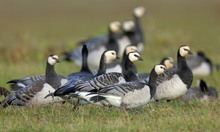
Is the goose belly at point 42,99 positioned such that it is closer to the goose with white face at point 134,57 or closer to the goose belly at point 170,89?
the goose with white face at point 134,57

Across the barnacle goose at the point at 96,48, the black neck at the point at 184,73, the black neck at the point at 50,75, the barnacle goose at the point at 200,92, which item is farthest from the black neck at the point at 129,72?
the barnacle goose at the point at 96,48

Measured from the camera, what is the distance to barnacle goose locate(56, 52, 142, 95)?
31.6ft

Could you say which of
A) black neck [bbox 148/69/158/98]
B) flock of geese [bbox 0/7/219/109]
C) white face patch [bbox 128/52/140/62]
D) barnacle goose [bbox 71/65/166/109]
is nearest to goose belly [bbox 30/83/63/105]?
flock of geese [bbox 0/7/219/109]

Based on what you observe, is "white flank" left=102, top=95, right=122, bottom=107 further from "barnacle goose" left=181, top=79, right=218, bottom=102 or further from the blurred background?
the blurred background

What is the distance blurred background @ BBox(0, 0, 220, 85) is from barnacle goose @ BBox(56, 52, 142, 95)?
3557mm

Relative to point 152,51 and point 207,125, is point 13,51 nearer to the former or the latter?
point 152,51

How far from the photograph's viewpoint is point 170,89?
11.2 meters

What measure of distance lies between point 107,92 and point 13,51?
8650 mm

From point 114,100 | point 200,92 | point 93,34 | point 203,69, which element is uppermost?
point 114,100

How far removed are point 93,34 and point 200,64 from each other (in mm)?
7253

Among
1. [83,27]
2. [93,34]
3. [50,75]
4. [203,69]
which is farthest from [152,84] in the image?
[83,27]

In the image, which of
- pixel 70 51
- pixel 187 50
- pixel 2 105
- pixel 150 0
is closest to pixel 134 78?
pixel 187 50

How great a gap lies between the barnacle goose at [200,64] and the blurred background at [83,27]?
606 millimetres

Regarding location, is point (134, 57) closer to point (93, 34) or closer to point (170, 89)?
point (170, 89)
